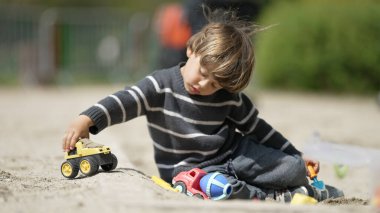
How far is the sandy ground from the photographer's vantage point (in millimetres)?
2475

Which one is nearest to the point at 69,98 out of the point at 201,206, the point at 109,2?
the point at 201,206

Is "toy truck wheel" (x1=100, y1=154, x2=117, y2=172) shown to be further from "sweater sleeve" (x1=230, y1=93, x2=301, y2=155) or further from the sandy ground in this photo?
"sweater sleeve" (x1=230, y1=93, x2=301, y2=155)

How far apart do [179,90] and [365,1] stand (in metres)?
9.89

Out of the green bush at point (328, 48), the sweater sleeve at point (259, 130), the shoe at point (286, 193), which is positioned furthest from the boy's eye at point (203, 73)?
the green bush at point (328, 48)

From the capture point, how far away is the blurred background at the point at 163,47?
11.0 meters

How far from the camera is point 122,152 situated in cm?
426

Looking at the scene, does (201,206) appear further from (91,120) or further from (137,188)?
(91,120)

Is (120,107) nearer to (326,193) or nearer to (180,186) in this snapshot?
(180,186)

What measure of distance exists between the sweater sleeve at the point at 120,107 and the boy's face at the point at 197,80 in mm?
187

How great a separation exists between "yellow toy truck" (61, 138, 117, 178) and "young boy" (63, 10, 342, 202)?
0.12 meters

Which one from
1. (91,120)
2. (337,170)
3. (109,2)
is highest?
(109,2)

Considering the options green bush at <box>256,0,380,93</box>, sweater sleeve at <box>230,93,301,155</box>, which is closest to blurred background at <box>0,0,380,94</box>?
green bush at <box>256,0,380,93</box>

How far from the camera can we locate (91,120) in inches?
121

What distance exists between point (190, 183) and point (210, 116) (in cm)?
43
